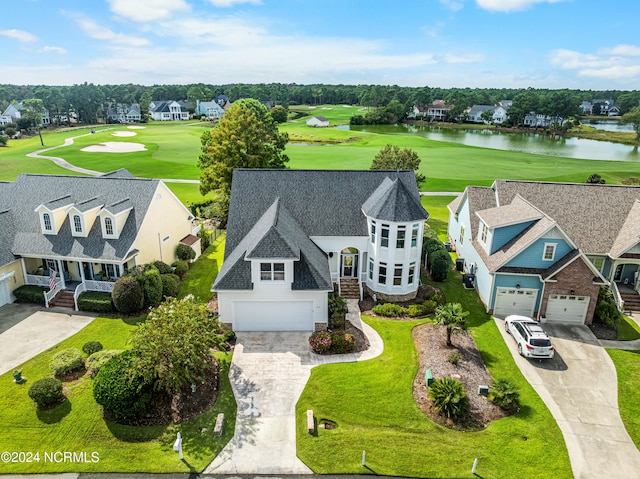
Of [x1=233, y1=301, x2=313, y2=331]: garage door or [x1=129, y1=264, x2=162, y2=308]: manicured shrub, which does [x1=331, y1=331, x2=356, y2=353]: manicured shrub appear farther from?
[x1=129, y1=264, x2=162, y2=308]: manicured shrub

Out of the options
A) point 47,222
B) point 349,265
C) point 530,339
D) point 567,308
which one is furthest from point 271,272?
point 567,308

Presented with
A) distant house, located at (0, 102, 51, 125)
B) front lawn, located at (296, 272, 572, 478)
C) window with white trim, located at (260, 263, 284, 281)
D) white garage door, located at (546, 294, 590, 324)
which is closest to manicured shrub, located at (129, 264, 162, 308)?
window with white trim, located at (260, 263, 284, 281)

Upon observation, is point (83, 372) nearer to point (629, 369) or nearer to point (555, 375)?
point (555, 375)

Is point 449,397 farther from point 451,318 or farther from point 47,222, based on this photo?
point 47,222

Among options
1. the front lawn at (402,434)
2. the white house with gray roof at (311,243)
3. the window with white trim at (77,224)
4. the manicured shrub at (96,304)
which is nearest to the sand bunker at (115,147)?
the window with white trim at (77,224)

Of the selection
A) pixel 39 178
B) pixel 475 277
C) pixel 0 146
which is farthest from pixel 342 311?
pixel 0 146
